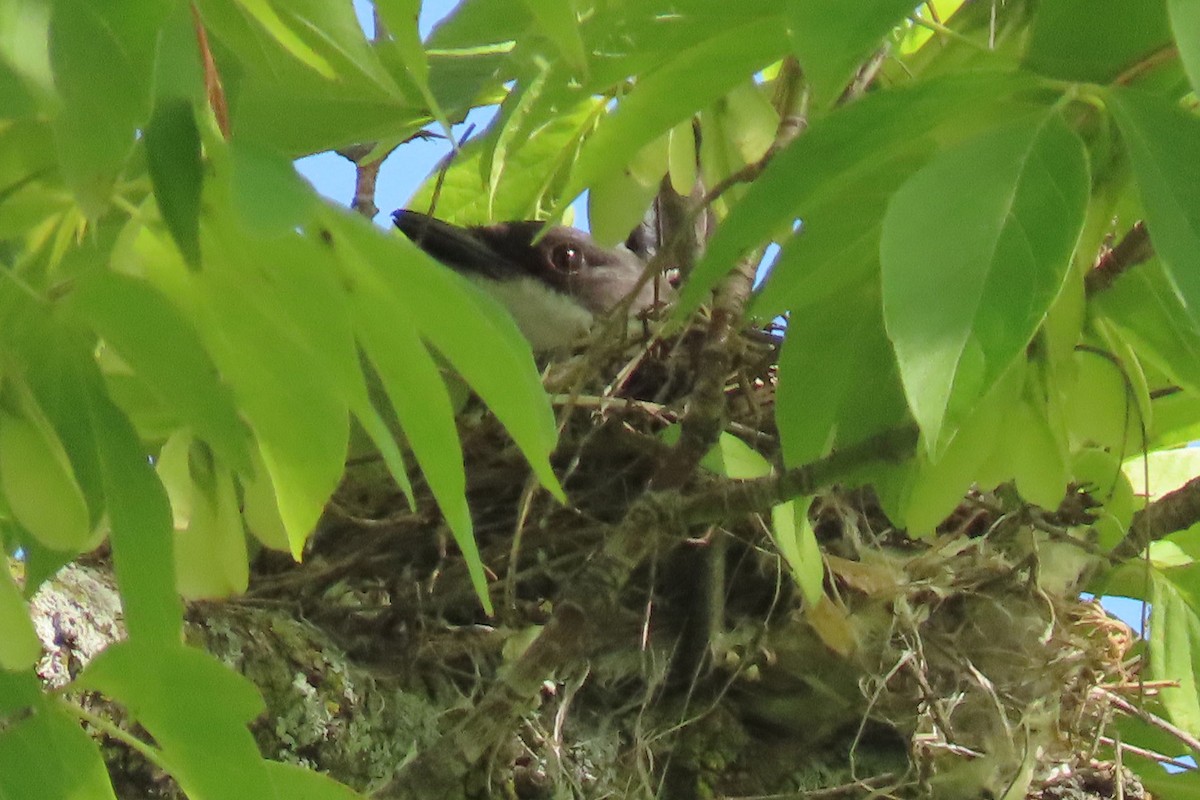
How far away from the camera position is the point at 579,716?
1268mm

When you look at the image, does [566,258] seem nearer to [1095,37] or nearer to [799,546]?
[799,546]

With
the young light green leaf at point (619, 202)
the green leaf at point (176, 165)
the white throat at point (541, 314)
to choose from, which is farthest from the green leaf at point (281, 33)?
the white throat at point (541, 314)

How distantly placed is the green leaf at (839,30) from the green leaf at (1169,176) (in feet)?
0.35

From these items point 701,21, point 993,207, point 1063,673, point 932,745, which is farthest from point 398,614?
point 993,207

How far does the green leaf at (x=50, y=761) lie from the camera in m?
0.52

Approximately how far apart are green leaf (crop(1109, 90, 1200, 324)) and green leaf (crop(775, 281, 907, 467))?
172mm

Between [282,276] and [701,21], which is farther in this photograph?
[701,21]

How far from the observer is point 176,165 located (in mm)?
452

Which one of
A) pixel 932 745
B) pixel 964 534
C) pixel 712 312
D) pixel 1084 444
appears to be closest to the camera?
pixel 1084 444

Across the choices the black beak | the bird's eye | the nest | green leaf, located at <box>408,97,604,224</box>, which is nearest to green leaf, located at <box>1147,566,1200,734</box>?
the nest

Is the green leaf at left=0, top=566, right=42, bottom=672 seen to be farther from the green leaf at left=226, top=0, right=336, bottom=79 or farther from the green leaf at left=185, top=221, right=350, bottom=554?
the green leaf at left=226, top=0, right=336, bottom=79

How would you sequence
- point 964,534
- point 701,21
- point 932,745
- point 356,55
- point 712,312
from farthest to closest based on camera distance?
point 964,534
point 932,745
point 712,312
point 701,21
point 356,55

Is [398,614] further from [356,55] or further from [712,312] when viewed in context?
[356,55]

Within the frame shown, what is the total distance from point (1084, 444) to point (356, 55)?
2.11 ft
